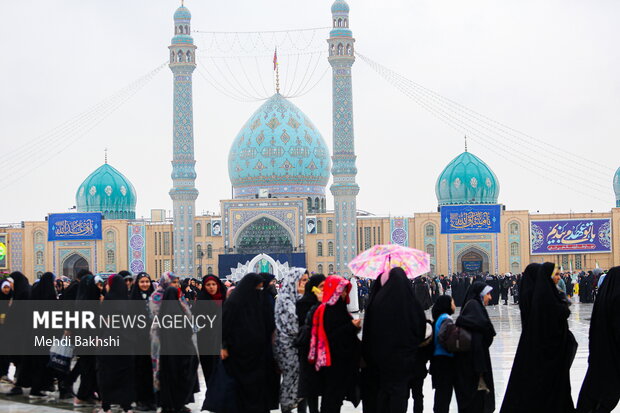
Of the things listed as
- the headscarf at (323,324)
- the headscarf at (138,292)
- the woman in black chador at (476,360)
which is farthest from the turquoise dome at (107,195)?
the woman in black chador at (476,360)

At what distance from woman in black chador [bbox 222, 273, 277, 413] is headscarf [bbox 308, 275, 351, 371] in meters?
0.45

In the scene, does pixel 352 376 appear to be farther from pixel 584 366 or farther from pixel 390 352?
pixel 584 366

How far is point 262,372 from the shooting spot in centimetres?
657

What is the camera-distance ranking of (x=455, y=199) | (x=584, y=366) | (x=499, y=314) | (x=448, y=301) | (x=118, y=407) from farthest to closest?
(x=455, y=199)
(x=499, y=314)
(x=584, y=366)
(x=118, y=407)
(x=448, y=301)

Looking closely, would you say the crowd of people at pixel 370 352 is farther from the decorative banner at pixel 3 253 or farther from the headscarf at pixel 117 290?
the decorative banner at pixel 3 253

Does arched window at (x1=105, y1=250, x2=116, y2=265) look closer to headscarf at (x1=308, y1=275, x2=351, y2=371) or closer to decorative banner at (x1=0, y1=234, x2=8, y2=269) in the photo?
decorative banner at (x1=0, y1=234, x2=8, y2=269)

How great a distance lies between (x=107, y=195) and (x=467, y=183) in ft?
44.5

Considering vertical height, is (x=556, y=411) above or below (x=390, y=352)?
below

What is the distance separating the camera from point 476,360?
20.1 feet

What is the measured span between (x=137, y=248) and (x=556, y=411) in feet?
102

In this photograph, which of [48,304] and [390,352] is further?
[48,304]

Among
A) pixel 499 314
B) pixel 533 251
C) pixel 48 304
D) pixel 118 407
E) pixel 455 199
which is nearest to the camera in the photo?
pixel 118 407

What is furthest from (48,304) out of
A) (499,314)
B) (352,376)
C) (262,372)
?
(499,314)

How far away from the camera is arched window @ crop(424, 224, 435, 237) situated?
3500 centimetres
